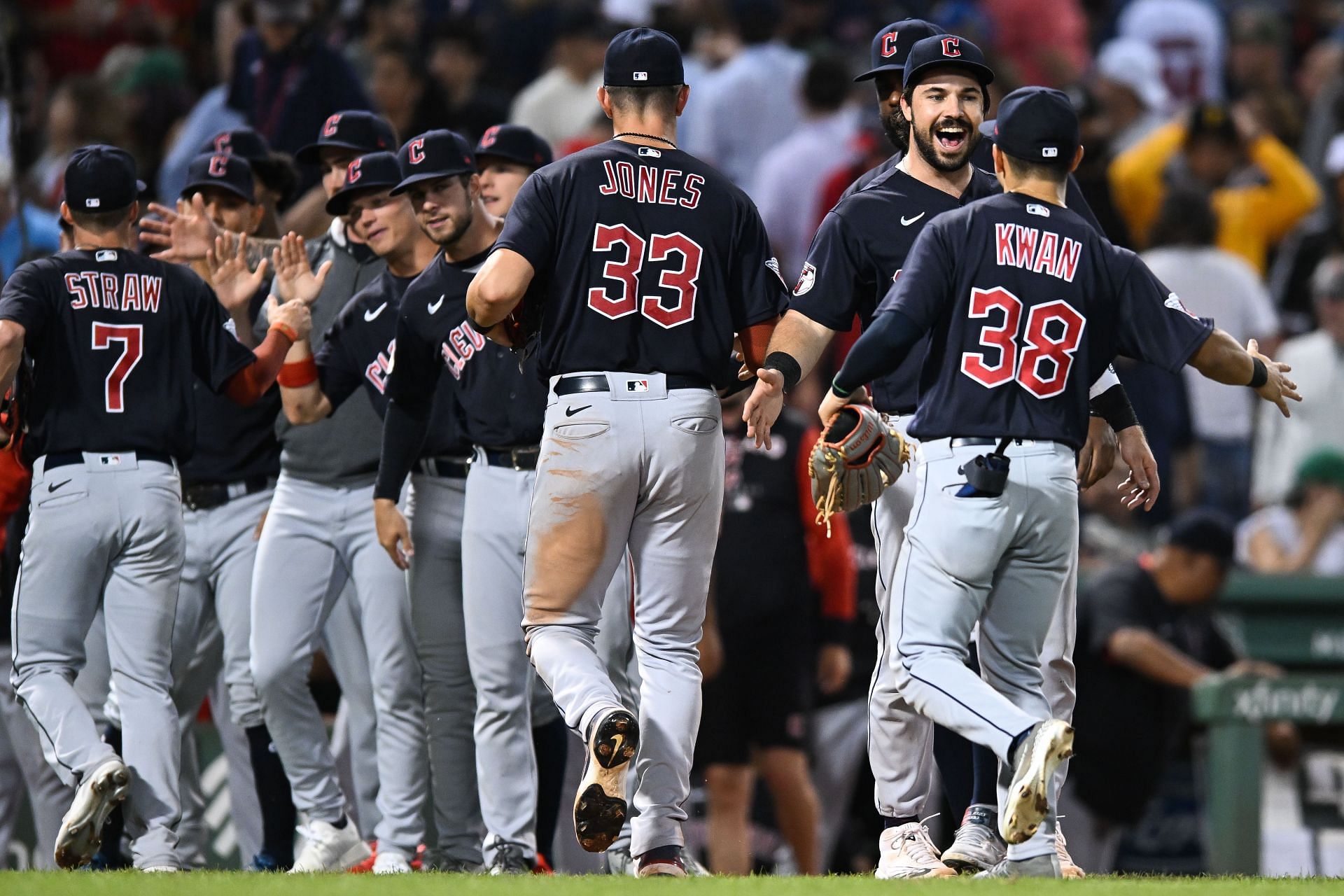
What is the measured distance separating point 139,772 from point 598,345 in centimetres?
219

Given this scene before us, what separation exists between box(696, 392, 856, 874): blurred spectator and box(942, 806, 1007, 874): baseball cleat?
3.54m

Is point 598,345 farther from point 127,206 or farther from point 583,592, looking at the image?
point 127,206

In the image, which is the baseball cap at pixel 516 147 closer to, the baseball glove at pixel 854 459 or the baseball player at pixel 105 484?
the baseball player at pixel 105 484

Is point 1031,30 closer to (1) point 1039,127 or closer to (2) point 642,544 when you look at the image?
(1) point 1039,127

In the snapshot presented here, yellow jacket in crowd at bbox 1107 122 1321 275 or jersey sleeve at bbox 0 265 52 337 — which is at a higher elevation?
yellow jacket in crowd at bbox 1107 122 1321 275

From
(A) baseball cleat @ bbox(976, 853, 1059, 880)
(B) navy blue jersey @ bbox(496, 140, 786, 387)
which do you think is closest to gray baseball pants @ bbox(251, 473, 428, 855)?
(B) navy blue jersey @ bbox(496, 140, 786, 387)

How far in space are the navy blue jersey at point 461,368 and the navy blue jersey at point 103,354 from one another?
777 millimetres

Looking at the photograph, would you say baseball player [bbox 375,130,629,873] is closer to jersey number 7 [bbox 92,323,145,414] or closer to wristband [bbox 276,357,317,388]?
wristband [bbox 276,357,317,388]

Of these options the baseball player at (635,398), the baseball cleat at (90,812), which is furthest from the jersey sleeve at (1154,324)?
the baseball cleat at (90,812)

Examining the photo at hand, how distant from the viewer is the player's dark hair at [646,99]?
605 cm

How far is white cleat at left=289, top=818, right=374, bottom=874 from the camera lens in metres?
7.14

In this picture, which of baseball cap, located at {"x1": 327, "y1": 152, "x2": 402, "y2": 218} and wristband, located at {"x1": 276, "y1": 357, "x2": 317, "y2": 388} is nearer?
wristband, located at {"x1": 276, "y1": 357, "x2": 317, "y2": 388}

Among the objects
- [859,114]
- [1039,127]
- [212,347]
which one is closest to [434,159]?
[212,347]

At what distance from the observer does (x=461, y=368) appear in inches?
271
